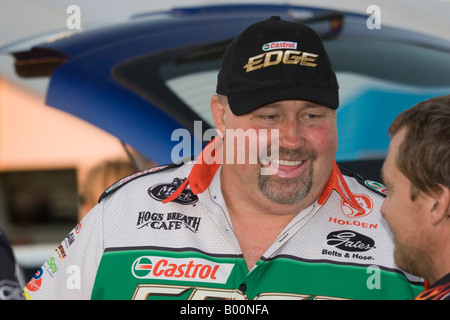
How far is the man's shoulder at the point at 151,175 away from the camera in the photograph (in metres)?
2.55

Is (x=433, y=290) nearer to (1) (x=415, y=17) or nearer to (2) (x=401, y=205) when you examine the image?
(2) (x=401, y=205)

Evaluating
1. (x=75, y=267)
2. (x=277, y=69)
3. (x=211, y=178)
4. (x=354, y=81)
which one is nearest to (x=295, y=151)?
(x=277, y=69)

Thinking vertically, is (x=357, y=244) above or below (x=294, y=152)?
below

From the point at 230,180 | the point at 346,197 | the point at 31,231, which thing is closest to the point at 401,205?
the point at 346,197

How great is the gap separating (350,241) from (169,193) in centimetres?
60

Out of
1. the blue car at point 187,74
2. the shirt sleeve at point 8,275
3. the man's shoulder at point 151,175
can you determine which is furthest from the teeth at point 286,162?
the shirt sleeve at point 8,275

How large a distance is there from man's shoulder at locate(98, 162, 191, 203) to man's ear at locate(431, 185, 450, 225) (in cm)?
96

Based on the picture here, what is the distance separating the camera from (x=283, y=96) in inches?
92.7

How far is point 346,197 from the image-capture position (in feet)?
8.13

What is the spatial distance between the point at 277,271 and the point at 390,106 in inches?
42.0

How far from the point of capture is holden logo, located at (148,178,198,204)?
8.22ft

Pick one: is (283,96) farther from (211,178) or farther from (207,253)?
(207,253)
